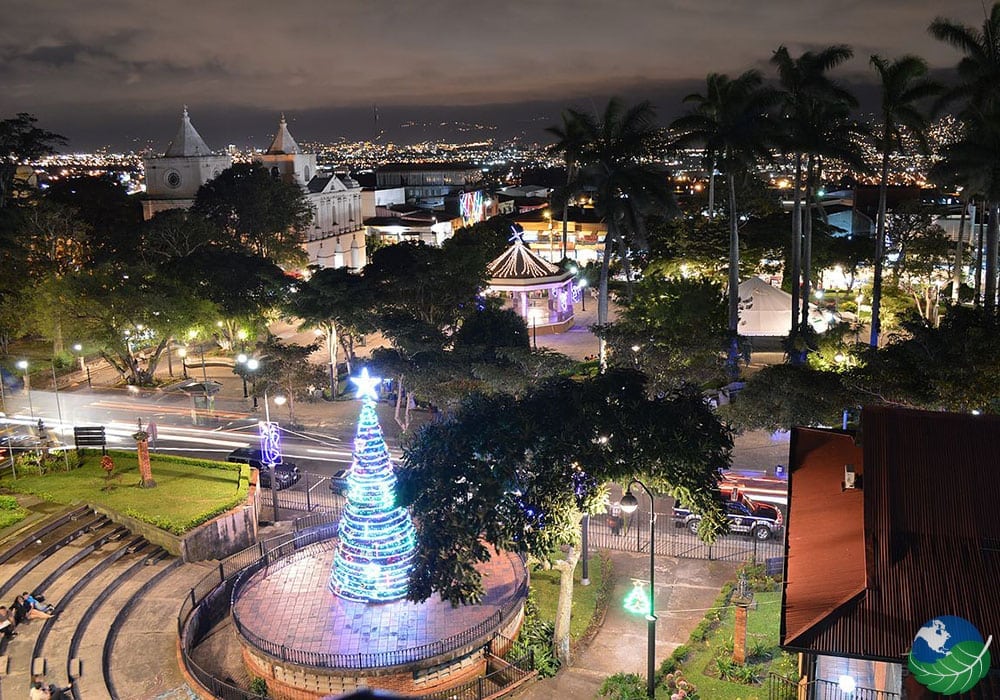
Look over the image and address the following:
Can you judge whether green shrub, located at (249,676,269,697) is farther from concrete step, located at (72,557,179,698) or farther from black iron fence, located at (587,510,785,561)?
black iron fence, located at (587,510,785,561)

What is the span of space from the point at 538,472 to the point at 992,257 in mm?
22950

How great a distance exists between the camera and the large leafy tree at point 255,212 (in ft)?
214

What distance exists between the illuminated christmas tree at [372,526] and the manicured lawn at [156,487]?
7.76m

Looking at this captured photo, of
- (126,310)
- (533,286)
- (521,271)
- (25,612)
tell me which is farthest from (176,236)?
(25,612)

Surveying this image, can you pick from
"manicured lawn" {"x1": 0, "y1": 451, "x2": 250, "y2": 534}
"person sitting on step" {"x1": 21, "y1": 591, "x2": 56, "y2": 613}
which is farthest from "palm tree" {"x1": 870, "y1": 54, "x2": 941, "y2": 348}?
"person sitting on step" {"x1": 21, "y1": 591, "x2": 56, "y2": 613}

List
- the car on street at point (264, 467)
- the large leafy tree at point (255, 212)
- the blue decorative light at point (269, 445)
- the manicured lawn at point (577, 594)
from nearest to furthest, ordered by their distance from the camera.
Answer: the manicured lawn at point (577, 594), the blue decorative light at point (269, 445), the car on street at point (264, 467), the large leafy tree at point (255, 212)

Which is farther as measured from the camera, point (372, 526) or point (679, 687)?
point (372, 526)

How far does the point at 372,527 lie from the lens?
72.8 feet

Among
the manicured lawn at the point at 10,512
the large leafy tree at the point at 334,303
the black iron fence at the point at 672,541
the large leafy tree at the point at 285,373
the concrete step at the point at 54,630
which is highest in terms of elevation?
the large leafy tree at the point at 334,303

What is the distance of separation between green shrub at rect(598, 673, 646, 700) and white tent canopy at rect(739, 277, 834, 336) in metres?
29.4

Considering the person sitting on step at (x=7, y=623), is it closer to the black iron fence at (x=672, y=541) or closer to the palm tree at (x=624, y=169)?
the black iron fence at (x=672, y=541)

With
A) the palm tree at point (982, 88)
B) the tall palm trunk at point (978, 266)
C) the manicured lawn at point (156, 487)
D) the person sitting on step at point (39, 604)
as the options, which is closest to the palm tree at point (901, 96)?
the palm tree at point (982, 88)

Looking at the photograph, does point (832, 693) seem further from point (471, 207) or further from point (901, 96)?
point (471, 207)

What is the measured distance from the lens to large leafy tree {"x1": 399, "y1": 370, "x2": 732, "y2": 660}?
778 inches
